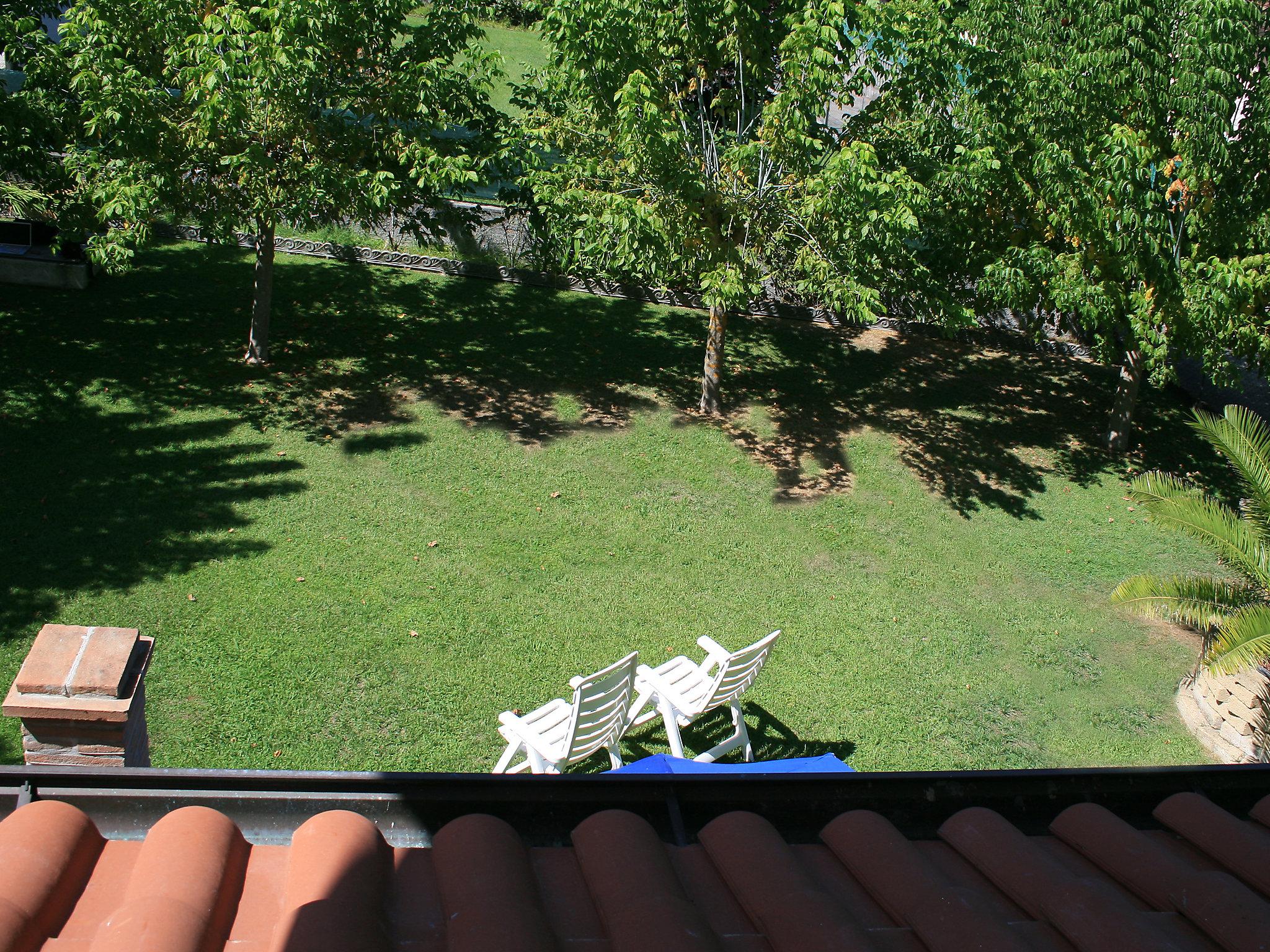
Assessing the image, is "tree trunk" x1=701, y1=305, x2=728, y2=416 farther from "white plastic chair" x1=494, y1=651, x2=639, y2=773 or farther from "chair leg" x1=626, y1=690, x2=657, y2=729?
"white plastic chair" x1=494, y1=651, x2=639, y2=773

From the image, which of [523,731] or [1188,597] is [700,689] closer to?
[523,731]

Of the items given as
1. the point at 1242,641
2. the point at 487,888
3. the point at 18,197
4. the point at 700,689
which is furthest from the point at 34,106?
the point at 1242,641

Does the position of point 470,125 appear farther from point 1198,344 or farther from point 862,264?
point 1198,344

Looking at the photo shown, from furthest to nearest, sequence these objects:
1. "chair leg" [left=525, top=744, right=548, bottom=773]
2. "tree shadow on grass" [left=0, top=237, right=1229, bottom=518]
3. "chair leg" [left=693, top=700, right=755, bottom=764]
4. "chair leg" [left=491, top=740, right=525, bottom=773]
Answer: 1. "tree shadow on grass" [left=0, top=237, right=1229, bottom=518]
2. "chair leg" [left=693, top=700, right=755, bottom=764]
3. "chair leg" [left=491, top=740, right=525, bottom=773]
4. "chair leg" [left=525, top=744, right=548, bottom=773]

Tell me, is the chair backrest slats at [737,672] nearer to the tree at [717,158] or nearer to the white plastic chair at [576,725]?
the white plastic chair at [576,725]

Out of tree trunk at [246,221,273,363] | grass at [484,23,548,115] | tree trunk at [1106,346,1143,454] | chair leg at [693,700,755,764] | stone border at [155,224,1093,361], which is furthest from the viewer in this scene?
grass at [484,23,548,115]

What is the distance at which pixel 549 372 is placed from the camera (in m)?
13.5

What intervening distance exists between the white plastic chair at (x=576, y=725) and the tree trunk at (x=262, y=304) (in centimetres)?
755

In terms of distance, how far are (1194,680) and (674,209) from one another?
7077 millimetres

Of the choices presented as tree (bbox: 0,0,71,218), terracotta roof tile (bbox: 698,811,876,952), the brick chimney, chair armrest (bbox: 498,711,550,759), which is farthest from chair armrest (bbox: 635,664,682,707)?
tree (bbox: 0,0,71,218)

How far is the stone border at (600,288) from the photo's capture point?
1589 centimetres

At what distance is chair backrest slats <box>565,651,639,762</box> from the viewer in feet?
19.9

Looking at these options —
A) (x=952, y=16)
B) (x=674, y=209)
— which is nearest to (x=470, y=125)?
(x=674, y=209)

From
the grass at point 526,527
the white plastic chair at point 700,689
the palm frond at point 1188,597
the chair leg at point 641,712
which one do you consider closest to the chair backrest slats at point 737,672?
the white plastic chair at point 700,689
